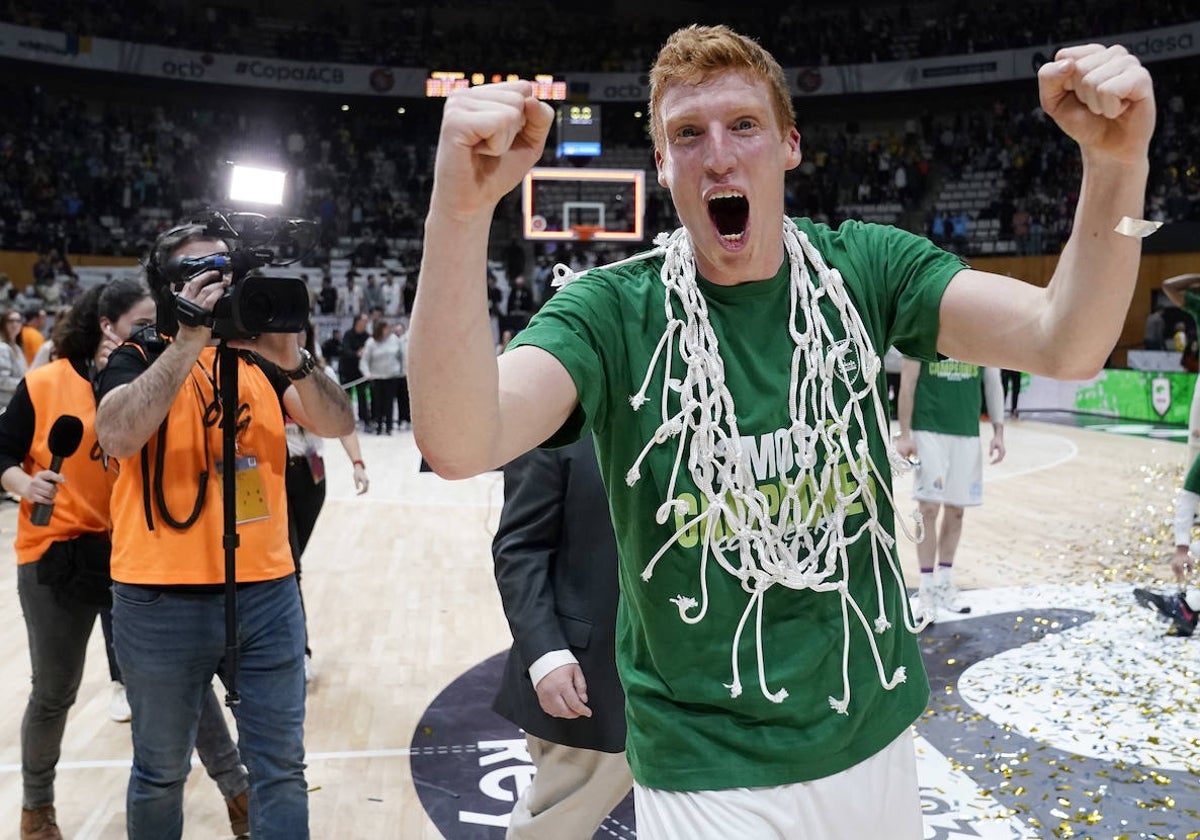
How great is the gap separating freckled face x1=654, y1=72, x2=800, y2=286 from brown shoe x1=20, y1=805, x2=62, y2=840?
119 inches

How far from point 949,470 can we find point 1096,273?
4496 millimetres

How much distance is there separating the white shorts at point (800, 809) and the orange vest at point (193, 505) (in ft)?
4.78

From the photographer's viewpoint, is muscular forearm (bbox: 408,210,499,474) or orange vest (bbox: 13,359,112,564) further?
orange vest (bbox: 13,359,112,564)

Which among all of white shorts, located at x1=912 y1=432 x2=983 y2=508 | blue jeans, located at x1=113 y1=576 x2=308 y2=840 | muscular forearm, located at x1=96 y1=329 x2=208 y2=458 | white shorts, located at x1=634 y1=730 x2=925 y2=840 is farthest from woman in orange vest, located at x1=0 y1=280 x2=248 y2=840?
white shorts, located at x1=912 y1=432 x2=983 y2=508

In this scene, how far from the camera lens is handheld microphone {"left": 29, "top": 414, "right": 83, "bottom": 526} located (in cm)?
287

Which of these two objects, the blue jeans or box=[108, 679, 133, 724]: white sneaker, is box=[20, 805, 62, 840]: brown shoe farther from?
box=[108, 679, 133, 724]: white sneaker

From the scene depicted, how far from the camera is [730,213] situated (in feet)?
5.16

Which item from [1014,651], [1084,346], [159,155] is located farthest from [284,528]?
[159,155]

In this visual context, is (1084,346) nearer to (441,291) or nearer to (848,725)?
(848,725)

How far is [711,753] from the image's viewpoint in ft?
4.94

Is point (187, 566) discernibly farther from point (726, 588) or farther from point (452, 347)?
point (452, 347)

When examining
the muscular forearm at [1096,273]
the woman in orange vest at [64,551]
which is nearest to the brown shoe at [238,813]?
the woman in orange vest at [64,551]

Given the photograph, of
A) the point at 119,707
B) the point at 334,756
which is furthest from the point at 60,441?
the point at 119,707

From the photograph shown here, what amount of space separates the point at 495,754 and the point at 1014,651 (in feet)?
8.97
